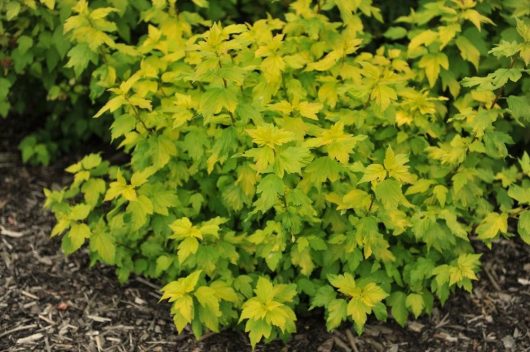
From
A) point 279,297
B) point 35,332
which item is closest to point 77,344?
point 35,332

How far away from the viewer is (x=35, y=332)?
3912mm

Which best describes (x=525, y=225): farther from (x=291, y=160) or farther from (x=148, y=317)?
(x=148, y=317)

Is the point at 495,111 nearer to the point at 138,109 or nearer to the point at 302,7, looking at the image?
the point at 302,7

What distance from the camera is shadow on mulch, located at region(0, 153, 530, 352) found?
12.7 feet

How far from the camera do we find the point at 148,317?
13.2 ft

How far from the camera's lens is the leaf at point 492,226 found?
3.63m

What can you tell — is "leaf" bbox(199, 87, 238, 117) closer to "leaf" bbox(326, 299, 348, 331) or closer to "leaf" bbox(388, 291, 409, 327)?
"leaf" bbox(326, 299, 348, 331)

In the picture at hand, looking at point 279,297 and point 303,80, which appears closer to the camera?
point 279,297

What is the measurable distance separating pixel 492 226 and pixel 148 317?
6.71ft

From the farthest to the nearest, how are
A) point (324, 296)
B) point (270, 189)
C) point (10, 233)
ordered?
point (10, 233) → point (324, 296) → point (270, 189)

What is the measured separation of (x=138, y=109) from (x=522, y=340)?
256 cm

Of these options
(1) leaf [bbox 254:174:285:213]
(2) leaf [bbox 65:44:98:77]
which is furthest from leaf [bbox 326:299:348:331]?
(2) leaf [bbox 65:44:98:77]

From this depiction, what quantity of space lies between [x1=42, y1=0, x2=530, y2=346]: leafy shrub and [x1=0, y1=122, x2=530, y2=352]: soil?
18 centimetres

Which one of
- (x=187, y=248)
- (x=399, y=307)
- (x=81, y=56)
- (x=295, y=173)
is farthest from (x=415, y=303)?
(x=81, y=56)
